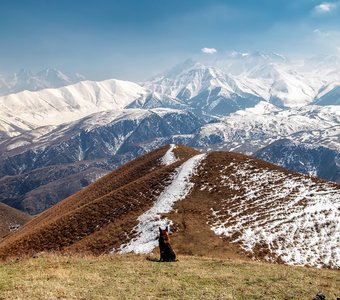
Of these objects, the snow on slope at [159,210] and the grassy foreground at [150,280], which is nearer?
the grassy foreground at [150,280]

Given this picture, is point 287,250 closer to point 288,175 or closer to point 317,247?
point 317,247

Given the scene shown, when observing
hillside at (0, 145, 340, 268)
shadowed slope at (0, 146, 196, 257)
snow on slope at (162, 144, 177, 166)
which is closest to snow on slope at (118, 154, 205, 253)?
hillside at (0, 145, 340, 268)

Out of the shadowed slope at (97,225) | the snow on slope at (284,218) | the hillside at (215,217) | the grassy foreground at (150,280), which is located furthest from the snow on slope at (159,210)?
Answer: the grassy foreground at (150,280)

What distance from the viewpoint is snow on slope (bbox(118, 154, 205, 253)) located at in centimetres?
5253

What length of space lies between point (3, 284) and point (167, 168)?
6267 cm

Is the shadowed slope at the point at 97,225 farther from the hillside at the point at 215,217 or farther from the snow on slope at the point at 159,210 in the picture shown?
the snow on slope at the point at 159,210

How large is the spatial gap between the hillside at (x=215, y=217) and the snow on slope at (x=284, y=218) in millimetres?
113

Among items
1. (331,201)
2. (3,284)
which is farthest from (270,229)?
(3,284)

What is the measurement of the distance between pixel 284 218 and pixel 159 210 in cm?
1864

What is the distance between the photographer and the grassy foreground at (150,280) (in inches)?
844

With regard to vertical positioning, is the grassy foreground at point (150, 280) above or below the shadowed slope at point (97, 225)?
above

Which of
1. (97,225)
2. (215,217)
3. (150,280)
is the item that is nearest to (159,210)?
(215,217)

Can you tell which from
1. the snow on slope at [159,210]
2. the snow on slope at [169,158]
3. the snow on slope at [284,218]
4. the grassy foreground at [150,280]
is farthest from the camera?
the snow on slope at [169,158]

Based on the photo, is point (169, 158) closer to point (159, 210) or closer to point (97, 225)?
point (159, 210)
